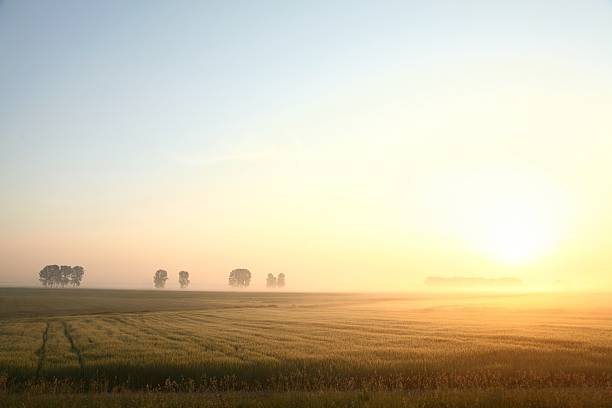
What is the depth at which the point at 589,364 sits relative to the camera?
958 inches

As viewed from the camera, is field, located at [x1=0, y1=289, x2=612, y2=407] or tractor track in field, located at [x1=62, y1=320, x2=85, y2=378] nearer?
field, located at [x1=0, y1=289, x2=612, y2=407]

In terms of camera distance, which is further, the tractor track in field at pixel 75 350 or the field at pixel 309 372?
the tractor track in field at pixel 75 350

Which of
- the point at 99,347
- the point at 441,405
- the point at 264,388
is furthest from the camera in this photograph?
the point at 99,347

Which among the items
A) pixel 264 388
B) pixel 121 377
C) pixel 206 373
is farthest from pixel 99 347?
pixel 264 388

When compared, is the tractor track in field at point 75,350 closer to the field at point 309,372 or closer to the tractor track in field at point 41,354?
the field at point 309,372

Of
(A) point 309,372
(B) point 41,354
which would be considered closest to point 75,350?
(B) point 41,354

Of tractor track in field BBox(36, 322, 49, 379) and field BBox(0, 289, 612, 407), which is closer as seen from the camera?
field BBox(0, 289, 612, 407)

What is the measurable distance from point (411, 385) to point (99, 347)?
20274 mm

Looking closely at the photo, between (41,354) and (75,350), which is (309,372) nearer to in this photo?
(75,350)

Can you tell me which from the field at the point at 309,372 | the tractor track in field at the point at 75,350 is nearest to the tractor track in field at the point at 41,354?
the field at the point at 309,372

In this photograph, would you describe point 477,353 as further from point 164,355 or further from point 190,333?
point 190,333

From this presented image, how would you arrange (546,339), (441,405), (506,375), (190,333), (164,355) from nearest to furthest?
(441,405), (506,375), (164,355), (546,339), (190,333)

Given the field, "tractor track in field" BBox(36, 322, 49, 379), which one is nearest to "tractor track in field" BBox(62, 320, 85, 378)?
the field

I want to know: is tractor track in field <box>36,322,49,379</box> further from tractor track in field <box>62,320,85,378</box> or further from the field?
tractor track in field <box>62,320,85,378</box>
